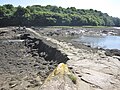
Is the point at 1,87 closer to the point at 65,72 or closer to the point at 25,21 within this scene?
the point at 65,72

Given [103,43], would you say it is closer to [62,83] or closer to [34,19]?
[34,19]

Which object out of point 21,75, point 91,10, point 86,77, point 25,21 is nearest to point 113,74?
point 86,77

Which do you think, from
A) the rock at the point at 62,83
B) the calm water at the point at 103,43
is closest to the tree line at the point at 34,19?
the calm water at the point at 103,43

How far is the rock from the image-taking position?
47.4ft

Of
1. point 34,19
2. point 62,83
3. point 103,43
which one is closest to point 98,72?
point 62,83

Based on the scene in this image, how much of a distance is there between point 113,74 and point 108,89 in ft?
11.9

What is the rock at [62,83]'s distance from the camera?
1446 centimetres

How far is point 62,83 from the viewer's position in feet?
48.9

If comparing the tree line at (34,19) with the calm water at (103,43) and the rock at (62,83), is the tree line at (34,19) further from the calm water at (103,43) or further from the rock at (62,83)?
the rock at (62,83)

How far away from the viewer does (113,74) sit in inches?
782

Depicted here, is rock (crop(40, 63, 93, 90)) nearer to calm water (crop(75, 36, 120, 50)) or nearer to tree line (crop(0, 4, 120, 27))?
calm water (crop(75, 36, 120, 50))

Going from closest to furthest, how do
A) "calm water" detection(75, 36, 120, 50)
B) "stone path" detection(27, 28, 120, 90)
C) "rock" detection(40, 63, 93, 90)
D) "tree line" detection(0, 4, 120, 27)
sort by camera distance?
"rock" detection(40, 63, 93, 90) < "stone path" detection(27, 28, 120, 90) < "calm water" detection(75, 36, 120, 50) < "tree line" detection(0, 4, 120, 27)

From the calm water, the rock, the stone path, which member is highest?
the rock

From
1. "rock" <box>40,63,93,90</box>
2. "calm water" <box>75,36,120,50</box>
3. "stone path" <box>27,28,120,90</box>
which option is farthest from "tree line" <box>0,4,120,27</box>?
"rock" <box>40,63,93,90</box>
